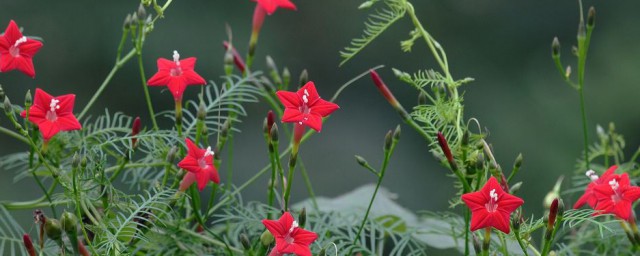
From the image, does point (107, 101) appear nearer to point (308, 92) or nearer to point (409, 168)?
point (409, 168)

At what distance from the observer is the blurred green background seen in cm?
359

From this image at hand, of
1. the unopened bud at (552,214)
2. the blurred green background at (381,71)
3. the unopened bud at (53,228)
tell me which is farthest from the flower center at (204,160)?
the blurred green background at (381,71)

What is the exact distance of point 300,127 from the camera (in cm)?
87

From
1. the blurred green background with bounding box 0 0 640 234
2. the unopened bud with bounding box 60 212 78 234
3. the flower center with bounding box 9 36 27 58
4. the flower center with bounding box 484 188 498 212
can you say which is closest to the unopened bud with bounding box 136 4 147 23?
the flower center with bounding box 9 36 27 58

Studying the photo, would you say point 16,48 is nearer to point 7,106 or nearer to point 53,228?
point 7,106

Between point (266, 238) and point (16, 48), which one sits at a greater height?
point (16, 48)

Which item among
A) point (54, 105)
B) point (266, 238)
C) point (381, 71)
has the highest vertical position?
point (54, 105)

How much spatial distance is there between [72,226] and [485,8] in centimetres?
384

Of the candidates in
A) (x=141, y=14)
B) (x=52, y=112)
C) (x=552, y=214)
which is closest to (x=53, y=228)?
(x=52, y=112)

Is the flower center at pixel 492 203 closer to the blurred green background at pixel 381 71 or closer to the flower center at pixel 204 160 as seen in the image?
the flower center at pixel 204 160

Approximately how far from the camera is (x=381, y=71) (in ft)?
12.5

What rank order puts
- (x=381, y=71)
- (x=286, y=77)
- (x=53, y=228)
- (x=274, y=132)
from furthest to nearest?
(x=381, y=71) → (x=286, y=77) → (x=274, y=132) → (x=53, y=228)

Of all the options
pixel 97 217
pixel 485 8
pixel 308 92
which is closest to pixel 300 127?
pixel 308 92

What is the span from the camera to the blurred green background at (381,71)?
11.8ft
